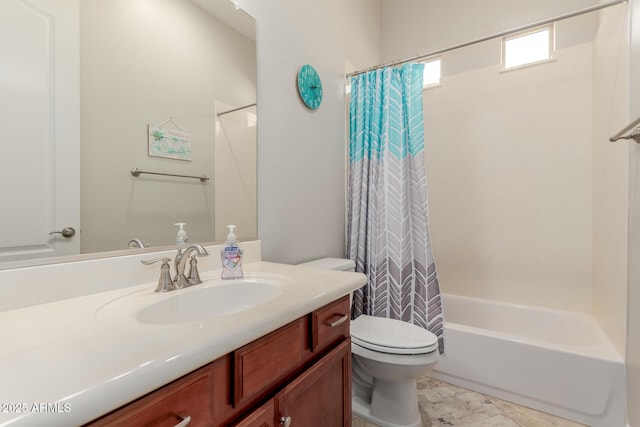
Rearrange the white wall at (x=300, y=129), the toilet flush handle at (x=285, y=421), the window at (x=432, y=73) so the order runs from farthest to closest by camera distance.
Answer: the window at (x=432, y=73)
the white wall at (x=300, y=129)
the toilet flush handle at (x=285, y=421)

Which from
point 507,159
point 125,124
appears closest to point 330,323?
point 125,124

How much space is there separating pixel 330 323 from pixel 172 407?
533 mm

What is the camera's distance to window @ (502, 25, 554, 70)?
84.4 inches

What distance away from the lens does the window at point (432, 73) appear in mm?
2512

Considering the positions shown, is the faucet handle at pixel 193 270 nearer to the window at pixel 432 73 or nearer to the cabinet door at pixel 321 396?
the cabinet door at pixel 321 396

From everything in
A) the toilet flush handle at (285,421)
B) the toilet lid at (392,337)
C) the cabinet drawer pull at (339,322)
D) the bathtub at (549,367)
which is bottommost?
the bathtub at (549,367)

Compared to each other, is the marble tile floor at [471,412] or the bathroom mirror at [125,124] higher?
the bathroom mirror at [125,124]

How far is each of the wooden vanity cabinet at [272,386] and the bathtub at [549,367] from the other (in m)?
1.01

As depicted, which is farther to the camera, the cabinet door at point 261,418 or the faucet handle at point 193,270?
the faucet handle at point 193,270

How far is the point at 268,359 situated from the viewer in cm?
71

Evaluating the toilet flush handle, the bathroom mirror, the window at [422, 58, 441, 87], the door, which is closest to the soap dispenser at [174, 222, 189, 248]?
the bathroom mirror

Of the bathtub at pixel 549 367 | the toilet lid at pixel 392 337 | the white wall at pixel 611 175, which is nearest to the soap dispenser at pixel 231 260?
the toilet lid at pixel 392 337

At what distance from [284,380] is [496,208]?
2.16m

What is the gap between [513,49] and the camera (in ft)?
7.45
